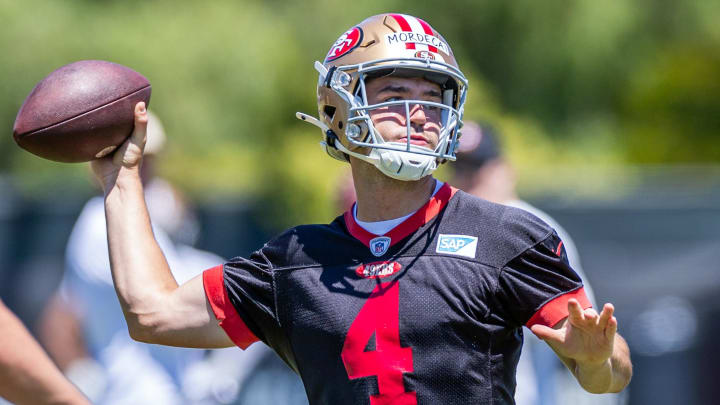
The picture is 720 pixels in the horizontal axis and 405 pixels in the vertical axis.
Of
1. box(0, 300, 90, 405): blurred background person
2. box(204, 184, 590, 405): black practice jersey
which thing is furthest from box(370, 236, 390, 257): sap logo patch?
box(0, 300, 90, 405): blurred background person

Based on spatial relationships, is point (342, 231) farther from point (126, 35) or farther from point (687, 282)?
point (126, 35)

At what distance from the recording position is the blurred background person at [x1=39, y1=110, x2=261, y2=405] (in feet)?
16.0

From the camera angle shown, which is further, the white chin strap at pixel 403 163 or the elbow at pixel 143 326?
the elbow at pixel 143 326

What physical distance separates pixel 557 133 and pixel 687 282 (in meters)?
4.20

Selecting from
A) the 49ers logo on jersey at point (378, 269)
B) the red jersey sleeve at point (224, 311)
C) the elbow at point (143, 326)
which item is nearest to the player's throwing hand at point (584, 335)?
the 49ers logo on jersey at point (378, 269)

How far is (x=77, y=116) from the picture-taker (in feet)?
9.48

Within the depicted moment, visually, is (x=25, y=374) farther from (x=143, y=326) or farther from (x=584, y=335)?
(x=584, y=335)

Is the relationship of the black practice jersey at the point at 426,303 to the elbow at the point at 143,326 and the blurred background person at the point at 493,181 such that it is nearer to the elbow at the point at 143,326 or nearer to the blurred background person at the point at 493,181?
the elbow at the point at 143,326

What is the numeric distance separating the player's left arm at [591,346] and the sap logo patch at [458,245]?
10.9 inches

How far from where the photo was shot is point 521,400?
4309mm

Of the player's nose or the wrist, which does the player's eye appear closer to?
the player's nose

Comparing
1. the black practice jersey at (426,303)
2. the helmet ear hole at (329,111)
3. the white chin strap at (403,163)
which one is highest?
the helmet ear hole at (329,111)

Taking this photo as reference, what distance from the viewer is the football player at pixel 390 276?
253 cm

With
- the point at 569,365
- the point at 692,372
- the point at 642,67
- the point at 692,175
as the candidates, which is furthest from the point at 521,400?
the point at 642,67
